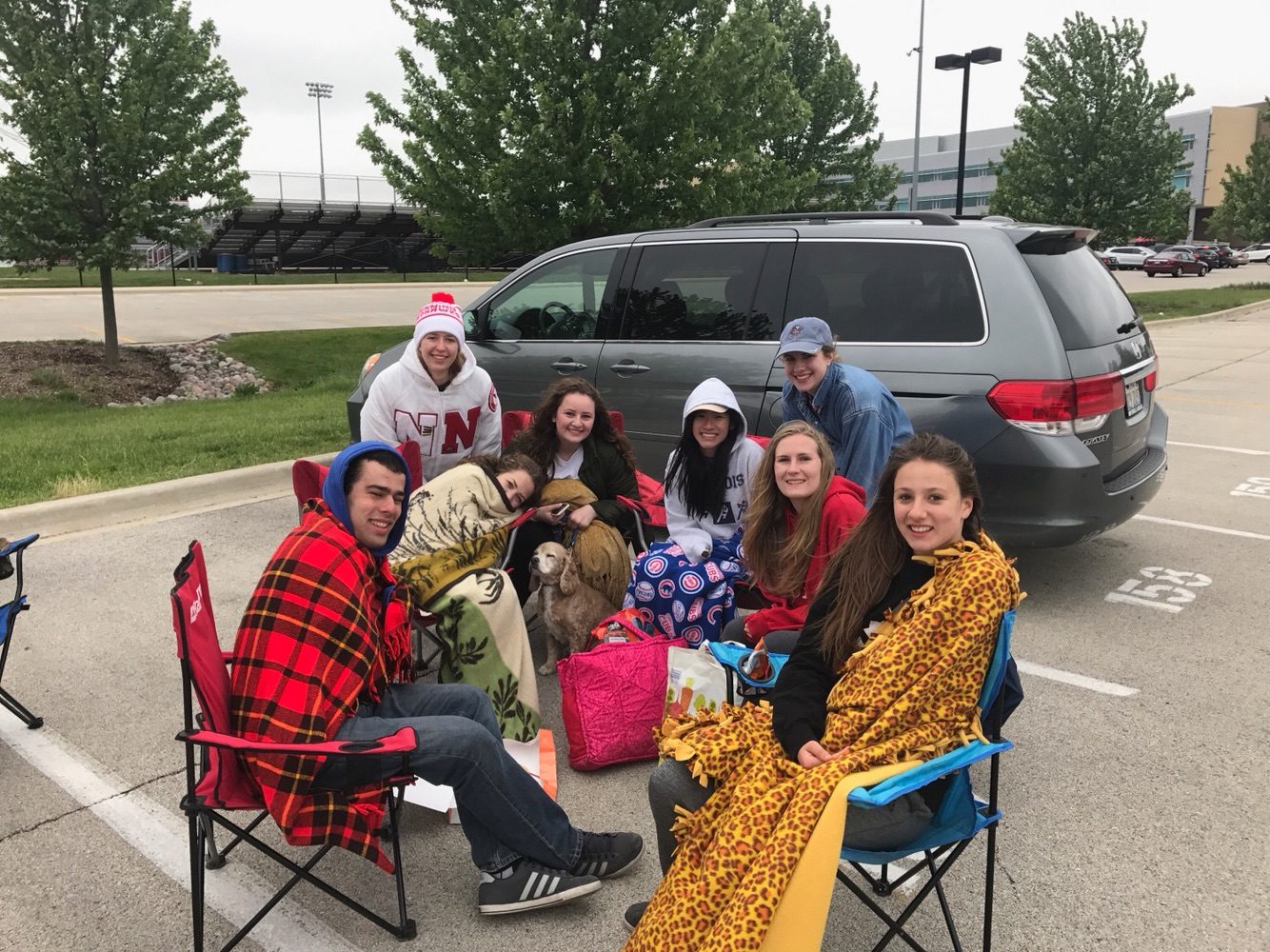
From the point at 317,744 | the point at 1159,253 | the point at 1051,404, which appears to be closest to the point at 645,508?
the point at 1051,404

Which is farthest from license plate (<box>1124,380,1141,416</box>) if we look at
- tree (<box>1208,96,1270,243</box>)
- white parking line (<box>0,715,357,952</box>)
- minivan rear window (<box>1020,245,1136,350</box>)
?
tree (<box>1208,96,1270,243</box>)

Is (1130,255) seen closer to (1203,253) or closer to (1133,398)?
(1203,253)

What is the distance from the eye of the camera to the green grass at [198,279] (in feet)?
101

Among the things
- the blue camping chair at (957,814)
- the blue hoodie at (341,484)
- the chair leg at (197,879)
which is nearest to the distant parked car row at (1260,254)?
the blue camping chair at (957,814)

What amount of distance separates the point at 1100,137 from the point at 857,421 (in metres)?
20.7

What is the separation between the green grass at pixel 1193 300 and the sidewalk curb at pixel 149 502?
19653mm

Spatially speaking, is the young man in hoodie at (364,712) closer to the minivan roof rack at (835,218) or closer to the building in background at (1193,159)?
the minivan roof rack at (835,218)

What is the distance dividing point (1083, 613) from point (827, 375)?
1902mm

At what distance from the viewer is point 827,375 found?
163 inches

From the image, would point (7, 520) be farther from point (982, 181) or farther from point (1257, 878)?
point (982, 181)

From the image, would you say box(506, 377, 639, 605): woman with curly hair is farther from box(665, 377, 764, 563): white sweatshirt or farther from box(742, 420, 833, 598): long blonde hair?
box(742, 420, 833, 598): long blonde hair

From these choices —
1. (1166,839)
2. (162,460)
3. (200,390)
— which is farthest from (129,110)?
(1166,839)

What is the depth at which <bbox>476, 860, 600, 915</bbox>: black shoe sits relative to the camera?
103 inches

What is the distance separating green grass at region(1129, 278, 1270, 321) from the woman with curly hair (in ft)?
65.8
